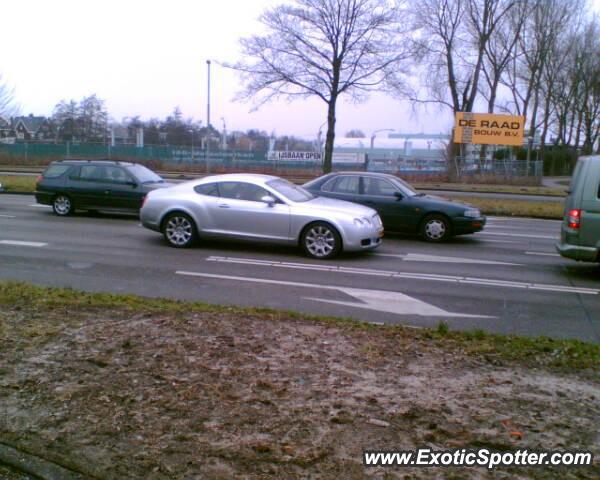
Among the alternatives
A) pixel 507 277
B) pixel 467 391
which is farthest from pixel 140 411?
pixel 507 277

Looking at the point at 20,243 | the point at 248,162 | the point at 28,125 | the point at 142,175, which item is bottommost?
the point at 20,243

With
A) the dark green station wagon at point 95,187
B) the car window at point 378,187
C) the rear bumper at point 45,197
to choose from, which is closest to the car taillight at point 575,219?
the car window at point 378,187

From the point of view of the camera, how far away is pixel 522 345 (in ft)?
17.4

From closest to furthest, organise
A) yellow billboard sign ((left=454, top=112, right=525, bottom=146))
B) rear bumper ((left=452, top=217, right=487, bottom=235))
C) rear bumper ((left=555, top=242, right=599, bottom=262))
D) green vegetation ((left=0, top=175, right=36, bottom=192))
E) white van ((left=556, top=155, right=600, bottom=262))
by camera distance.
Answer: white van ((left=556, top=155, right=600, bottom=262)) → rear bumper ((left=555, top=242, right=599, bottom=262)) → rear bumper ((left=452, top=217, right=487, bottom=235)) → green vegetation ((left=0, top=175, right=36, bottom=192)) → yellow billboard sign ((left=454, top=112, right=525, bottom=146))

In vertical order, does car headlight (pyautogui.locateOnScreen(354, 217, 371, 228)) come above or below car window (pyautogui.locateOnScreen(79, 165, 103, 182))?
below

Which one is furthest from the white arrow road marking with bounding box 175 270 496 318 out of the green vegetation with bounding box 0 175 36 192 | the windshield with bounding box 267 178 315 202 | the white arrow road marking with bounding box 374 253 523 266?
the green vegetation with bounding box 0 175 36 192

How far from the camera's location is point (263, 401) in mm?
3844


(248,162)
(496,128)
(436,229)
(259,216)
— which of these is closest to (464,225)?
(436,229)

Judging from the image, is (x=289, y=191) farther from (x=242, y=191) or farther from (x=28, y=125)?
(x=28, y=125)

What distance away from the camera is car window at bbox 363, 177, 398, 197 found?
13.2 metres

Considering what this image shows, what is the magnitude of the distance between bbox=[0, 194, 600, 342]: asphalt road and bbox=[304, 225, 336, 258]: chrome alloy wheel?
258mm

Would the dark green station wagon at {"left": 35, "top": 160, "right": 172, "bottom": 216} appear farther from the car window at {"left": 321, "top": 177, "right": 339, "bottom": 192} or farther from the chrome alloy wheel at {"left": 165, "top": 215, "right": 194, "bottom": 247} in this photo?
the car window at {"left": 321, "top": 177, "right": 339, "bottom": 192}

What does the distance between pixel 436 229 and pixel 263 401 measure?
9694mm
